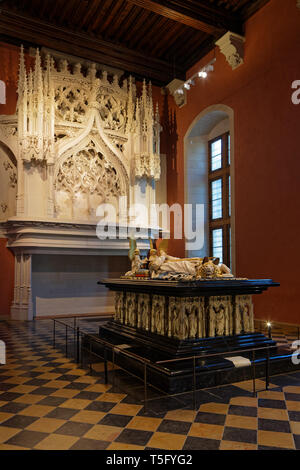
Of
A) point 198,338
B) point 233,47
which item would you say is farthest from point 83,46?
point 198,338

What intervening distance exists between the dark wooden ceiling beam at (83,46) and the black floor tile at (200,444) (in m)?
10.7

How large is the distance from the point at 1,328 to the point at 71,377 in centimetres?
441

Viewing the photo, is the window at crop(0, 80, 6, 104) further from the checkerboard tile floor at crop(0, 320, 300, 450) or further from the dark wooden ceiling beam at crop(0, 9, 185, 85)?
the checkerboard tile floor at crop(0, 320, 300, 450)

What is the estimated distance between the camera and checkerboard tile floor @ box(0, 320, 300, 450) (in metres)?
2.84

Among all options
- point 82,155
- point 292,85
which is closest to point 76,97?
point 82,155

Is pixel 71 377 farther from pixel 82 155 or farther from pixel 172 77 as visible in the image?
pixel 172 77

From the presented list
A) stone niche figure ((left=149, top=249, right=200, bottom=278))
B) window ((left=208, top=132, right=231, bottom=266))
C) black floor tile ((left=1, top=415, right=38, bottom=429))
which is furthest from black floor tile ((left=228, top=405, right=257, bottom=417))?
window ((left=208, top=132, right=231, bottom=266))

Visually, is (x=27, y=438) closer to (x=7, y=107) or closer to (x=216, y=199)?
(x=7, y=107)

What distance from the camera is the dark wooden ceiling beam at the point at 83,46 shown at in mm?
9922

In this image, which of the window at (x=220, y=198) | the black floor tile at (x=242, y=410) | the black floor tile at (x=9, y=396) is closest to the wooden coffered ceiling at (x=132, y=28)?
the window at (x=220, y=198)

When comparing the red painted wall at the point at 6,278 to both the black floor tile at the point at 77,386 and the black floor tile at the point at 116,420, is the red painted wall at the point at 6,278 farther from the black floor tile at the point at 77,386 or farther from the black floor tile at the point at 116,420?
the black floor tile at the point at 116,420

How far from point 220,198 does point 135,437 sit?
30.3 ft

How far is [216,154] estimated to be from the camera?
11.7 meters
